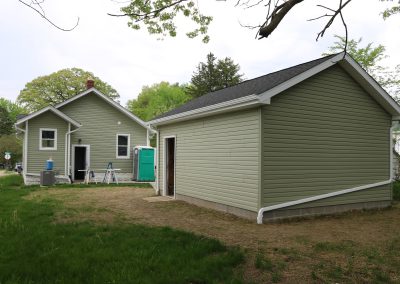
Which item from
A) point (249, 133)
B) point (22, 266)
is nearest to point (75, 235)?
point (22, 266)

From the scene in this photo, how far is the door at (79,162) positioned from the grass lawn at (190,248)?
1153 cm

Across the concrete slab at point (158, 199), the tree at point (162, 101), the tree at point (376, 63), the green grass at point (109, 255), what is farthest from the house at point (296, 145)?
the tree at point (162, 101)

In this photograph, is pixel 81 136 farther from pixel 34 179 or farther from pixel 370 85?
pixel 370 85

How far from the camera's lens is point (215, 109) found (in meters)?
8.91

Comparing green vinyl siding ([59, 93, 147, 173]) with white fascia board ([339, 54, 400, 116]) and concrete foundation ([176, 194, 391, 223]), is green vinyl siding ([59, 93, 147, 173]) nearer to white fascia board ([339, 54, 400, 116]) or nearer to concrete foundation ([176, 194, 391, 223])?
concrete foundation ([176, 194, 391, 223])

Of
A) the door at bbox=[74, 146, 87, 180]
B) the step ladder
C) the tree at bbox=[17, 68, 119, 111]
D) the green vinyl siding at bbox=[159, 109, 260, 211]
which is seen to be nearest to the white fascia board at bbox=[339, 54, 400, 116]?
the green vinyl siding at bbox=[159, 109, 260, 211]

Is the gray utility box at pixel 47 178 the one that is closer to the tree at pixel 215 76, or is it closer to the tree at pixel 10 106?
the tree at pixel 215 76

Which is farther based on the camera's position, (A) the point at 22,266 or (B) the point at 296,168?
(B) the point at 296,168

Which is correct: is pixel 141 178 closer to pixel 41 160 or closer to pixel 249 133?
pixel 41 160

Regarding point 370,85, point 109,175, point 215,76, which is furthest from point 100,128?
point 215,76

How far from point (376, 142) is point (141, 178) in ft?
42.0

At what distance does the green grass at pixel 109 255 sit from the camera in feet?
13.5

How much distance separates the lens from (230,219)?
813 centimetres

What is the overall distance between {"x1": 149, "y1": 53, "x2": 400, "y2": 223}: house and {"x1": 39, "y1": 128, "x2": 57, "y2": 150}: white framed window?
961cm
